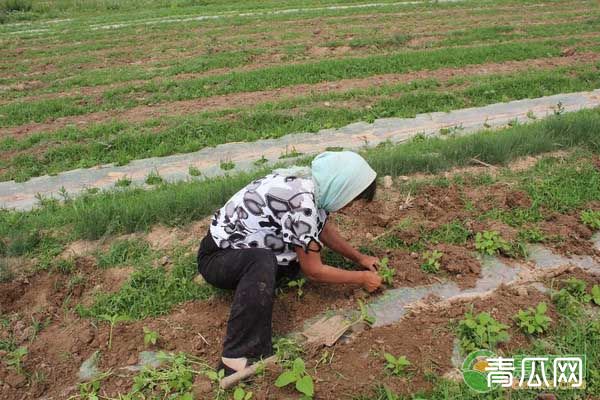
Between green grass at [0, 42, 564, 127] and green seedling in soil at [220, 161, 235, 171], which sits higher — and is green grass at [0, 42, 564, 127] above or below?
above

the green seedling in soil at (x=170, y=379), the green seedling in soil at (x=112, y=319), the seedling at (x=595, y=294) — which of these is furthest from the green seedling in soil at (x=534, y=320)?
the green seedling in soil at (x=112, y=319)

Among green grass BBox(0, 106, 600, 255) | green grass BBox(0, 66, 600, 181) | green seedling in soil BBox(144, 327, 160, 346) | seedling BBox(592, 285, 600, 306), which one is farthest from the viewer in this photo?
green grass BBox(0, 66, 600, 181)

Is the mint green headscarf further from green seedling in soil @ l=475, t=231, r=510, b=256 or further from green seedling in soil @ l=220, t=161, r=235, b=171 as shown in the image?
green seedling in soil @ l=220, t=161, r=235, b=171

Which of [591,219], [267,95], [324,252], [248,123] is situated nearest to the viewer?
[324,252]

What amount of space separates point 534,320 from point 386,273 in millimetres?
859

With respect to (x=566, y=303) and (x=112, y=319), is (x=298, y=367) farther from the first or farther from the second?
(x=566, y=303)

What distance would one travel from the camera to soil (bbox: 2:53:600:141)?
7.61 metres

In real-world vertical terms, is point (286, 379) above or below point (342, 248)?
below

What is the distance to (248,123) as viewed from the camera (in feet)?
22.8

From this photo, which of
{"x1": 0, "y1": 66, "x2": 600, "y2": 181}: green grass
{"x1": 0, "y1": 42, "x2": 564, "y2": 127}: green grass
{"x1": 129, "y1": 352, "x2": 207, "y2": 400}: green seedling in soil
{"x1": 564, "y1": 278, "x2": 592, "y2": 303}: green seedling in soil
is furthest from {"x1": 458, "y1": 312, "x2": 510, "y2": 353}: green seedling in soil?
{"x1": 0, "y1": 42, "x2": 564, "y2": 127}: green grass

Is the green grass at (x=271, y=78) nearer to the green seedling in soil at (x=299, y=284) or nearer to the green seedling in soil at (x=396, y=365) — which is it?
the green seedling in soil at (x=299, y=284)

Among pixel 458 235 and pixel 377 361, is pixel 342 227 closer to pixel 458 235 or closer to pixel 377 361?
pixel 458 235

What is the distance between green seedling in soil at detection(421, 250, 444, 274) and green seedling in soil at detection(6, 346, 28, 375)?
7.97 ft


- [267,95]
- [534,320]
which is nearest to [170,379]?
[534,320]
